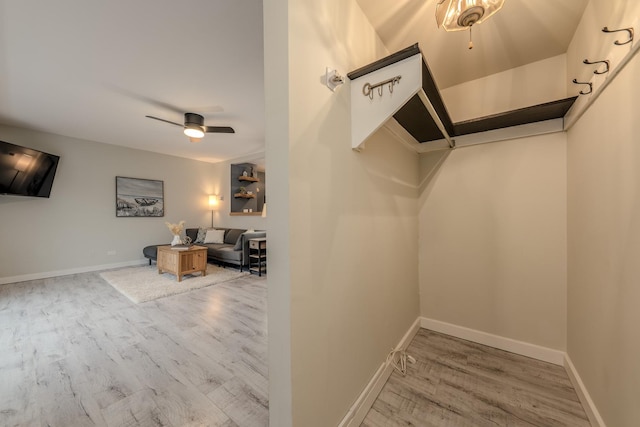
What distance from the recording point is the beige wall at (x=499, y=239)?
6.03 ft

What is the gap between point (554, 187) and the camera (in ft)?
5.98

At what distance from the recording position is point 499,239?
2.04 meters

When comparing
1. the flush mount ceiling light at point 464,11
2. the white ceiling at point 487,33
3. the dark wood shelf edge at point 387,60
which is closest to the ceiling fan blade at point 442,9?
the flush mount ceiling light at point 464,11

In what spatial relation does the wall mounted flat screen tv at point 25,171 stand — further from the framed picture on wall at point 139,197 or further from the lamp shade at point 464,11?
the lamp shade at point 464,11

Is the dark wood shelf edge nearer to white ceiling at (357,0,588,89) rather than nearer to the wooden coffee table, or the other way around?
white ceiling at (357,0,588,89)

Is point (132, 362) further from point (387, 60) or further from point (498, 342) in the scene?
point (498, 342)

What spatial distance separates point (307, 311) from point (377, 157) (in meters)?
1.11

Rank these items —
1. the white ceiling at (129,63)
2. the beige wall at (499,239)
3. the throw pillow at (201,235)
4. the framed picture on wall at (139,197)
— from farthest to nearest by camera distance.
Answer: the throw pillow at (201,235), the framed picture on wall at (139,197), the beige wall at (499,239), the white ceiling at (129,63)

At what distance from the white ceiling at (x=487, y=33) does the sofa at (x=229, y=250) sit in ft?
13.1

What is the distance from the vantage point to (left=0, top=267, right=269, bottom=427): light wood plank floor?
1398mm

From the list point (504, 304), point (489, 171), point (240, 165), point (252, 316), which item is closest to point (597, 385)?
point (504, 304)

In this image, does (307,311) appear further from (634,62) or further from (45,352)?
(45,352)

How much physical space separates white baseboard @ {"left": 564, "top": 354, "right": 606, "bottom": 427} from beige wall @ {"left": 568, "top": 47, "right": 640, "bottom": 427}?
0.04 metres

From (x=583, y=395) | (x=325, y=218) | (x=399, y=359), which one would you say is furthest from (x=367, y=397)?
(x=583, y=395)
